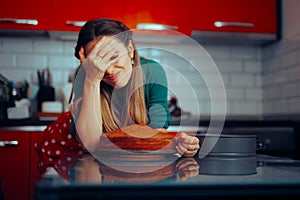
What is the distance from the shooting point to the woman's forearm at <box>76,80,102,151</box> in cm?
134

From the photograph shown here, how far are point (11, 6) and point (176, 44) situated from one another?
1.17 m

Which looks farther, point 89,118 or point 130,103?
point 130,103

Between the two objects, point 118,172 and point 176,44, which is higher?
point 176,44

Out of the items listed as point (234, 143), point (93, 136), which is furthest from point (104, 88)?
point (234, 143)

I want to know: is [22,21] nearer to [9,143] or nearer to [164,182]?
[9,143]

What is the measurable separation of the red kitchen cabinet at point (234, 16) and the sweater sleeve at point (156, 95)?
124cm

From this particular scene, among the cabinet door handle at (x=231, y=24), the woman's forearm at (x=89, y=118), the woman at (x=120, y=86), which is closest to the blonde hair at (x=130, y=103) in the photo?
the woman at (x=120, y=86)

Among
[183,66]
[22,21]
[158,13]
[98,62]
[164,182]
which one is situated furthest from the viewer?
[183,66]

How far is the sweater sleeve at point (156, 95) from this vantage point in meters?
1.60

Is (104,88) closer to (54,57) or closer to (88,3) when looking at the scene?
(88,3)

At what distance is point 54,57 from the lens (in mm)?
3078

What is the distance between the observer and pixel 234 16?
3.01 meters

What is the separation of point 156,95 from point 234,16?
151 centimetres

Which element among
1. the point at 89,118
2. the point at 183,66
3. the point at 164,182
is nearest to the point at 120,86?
the point at 89,118
